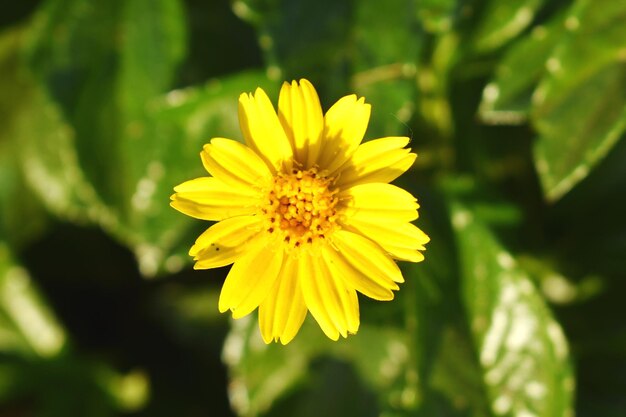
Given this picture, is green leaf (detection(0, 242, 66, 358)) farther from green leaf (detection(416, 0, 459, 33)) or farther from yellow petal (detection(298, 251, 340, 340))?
green leaf (detection(416, 0, 459, 33))

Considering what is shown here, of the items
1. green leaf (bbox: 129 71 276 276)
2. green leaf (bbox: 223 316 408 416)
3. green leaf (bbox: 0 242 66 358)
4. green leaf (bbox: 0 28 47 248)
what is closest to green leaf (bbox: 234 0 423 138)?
green leaf (bbox: 129 71 276 276)

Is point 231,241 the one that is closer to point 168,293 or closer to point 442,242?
point 442,242

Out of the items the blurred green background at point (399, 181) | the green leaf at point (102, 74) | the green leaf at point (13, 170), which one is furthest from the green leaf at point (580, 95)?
the green leaf at point (13, 170)

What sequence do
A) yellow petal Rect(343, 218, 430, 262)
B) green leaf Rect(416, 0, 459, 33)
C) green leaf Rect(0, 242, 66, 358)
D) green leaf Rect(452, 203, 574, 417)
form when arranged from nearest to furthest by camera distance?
1. yellow petal Rect(343, 218, 430, 262)
2. green leaf Rect(416, 0, 459, 33)
3. green leaf Rect(452, 203, 574, 417)
4. green leaf Rect(0, 242, 66, 358)

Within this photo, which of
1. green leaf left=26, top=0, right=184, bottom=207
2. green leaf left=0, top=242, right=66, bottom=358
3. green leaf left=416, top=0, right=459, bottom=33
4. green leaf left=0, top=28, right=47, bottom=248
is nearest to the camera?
green leaf left=416, top=0, right=459, bottom=33

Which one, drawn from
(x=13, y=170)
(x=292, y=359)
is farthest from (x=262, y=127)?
(x=13, y=170)

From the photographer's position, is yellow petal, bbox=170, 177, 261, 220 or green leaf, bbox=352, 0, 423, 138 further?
green leaf, bbox=352, 0, 423, 138

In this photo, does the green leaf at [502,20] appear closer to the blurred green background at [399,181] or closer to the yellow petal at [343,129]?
the blurred green background at [399,181]
